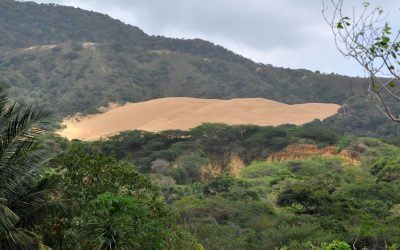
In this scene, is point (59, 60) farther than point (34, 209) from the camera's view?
Yes

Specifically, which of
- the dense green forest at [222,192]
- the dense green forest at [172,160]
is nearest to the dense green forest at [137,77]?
the dense green forest at [172,160]

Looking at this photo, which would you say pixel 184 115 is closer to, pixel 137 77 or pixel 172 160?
pixel 172 160

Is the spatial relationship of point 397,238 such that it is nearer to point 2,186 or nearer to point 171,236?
point 171,236

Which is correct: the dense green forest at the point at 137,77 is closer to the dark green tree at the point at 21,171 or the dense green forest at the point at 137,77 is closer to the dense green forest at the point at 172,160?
the dense green forest at the point at 172,160

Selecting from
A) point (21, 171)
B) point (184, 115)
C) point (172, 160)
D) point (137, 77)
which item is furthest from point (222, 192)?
point (137, 77)

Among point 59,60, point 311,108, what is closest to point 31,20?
point 59,60

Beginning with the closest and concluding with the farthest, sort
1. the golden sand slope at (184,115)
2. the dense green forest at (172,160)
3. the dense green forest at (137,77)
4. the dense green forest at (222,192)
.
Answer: the dense green forest at (172,160) → the dense green forest at (222,192) → the golden sand slope at (184,115) → the dense green forest at (137,77)

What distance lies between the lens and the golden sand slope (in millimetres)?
85688

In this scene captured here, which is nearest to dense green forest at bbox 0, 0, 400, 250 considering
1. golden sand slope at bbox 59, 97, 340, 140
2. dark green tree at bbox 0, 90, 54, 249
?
dark green tree at bbox 0, 90, 54, 249

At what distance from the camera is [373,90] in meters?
8.36

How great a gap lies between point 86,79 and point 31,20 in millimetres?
53975

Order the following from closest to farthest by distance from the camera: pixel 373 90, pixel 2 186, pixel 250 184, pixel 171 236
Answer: pixel 373 90
pixel 2 186
pixel 171 236
pixel 250 184

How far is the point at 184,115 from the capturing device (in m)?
90.1

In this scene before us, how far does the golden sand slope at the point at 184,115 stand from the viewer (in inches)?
3374
